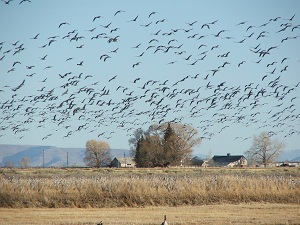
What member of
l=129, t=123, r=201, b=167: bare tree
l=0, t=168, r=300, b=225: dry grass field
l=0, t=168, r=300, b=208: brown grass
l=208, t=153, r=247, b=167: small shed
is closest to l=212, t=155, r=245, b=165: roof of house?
l=208, t=153, r=247, b=167: small shed

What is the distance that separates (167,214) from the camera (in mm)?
28672

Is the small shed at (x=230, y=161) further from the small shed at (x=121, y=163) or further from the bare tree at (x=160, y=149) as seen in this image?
the bare tree at (x=160, y=149)

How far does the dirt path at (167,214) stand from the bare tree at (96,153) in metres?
125

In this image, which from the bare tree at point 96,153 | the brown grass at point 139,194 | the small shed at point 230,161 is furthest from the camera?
the small shed at point 230,161

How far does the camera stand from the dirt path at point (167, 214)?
25.7 metres

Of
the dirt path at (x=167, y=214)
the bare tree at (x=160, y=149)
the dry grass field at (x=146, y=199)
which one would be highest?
the bare tree at (x=160, y=149)

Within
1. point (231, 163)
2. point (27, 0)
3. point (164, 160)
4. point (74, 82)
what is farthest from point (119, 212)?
point (231, 163)

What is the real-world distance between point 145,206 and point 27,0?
1357cm

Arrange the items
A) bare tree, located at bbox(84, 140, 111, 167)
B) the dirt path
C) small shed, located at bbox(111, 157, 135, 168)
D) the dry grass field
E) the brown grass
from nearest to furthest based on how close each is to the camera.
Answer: the dirt path < the dry grass field < the brown grass < bare tree, located at bbox(84, 140, 111, 167) < small shed, located at bbox(111, 157, 135, 168)

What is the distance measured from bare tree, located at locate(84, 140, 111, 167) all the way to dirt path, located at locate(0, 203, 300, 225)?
125 metres

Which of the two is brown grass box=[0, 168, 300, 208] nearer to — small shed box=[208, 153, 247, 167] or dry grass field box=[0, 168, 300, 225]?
dry grass field box=[0, 168, 300, 225]

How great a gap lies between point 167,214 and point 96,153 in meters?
131

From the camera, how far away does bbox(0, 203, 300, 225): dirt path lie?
84.3 ft

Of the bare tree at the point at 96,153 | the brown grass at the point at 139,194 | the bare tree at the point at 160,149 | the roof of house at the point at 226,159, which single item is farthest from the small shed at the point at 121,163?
the brown grass at the point at 139,194
